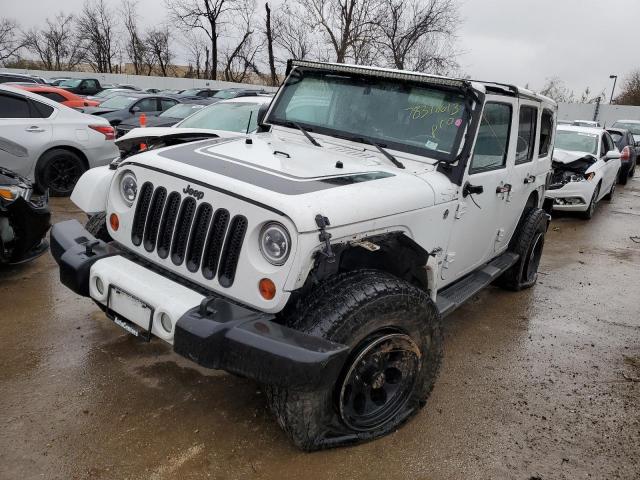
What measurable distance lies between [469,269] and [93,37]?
2225 inches

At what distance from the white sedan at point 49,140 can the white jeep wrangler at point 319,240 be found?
4.85 metres

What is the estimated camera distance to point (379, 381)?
9.50 feet

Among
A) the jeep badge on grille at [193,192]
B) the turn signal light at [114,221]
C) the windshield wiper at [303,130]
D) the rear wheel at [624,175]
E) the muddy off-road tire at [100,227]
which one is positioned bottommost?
the rear wheel at [624,175]

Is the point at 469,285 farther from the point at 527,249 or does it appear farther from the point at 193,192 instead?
the point at 193,192

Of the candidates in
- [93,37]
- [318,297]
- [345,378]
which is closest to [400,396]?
[345,378]

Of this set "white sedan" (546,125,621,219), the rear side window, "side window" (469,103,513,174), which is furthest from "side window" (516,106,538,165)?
the rear side window

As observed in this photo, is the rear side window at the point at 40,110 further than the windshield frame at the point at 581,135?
No

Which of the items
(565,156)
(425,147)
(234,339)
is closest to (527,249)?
(425,147)

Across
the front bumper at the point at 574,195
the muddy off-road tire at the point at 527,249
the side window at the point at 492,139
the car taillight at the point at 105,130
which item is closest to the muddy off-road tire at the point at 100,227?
the side window at the point at 492,139

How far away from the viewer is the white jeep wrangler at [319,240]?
2449mm

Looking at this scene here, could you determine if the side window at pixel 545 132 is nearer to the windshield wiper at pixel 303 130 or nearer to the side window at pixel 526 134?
the side window at pixel 526 134

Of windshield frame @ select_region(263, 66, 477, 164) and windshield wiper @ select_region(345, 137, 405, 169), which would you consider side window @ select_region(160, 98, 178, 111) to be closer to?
windshield frame @ select_region(263, 66, 477, 164)

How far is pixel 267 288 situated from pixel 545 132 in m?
3.95

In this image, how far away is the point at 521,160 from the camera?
4.58 meters
